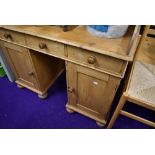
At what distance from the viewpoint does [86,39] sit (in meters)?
0.74

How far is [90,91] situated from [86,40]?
1.22 feet

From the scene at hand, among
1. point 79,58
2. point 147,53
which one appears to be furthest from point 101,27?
point 147,53

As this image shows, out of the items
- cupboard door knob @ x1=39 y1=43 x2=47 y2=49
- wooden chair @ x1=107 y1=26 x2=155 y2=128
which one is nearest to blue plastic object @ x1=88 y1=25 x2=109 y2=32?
wooden chair @ x1=107 y1=26 x2=155 y2=128

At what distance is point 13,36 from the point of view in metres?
0.96

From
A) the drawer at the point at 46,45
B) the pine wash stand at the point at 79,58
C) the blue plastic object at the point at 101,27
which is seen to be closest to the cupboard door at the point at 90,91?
the pine wash stand at the point at 79,58

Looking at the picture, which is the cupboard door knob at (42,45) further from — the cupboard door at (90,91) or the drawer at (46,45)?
the cupboard door at (90,91)

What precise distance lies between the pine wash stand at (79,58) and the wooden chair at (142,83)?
0.08 m

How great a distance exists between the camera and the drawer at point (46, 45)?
0.82m

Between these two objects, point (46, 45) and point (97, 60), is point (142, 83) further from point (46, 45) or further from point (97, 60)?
point (46, 45)

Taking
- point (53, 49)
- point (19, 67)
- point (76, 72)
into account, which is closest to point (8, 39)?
point (19, 67)
